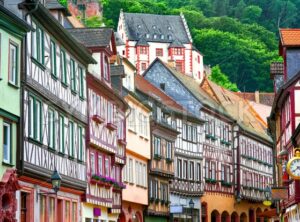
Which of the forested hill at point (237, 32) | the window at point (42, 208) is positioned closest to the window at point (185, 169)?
the window at point (42, 208)

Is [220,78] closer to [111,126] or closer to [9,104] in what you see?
[111,126]

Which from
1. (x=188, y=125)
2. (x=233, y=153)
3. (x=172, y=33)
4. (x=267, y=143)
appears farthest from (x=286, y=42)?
(x=172, y=33)

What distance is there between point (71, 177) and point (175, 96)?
3295cm

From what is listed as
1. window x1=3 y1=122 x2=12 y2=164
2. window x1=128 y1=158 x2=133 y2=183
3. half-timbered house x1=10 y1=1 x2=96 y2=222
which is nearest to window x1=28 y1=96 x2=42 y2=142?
half-timbered house x1=10 y1=1 x2=96 y2=222

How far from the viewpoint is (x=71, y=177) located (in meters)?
39.4

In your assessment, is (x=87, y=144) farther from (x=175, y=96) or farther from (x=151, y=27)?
(x=151, y=27)

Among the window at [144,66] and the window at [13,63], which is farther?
the window at [144,66]

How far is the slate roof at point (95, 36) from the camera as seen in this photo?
46.8 meters

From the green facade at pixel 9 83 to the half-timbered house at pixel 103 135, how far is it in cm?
1185

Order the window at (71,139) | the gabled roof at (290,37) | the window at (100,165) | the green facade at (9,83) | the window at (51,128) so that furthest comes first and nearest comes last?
the gabled roof at (290,37) → the window at (100,165) → the window at (71,139) → the window at (51,128) → the green facade at (9,83)

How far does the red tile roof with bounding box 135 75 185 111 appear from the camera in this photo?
65500mm

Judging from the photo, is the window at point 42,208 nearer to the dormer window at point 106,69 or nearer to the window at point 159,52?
the dormer window at point 106,69

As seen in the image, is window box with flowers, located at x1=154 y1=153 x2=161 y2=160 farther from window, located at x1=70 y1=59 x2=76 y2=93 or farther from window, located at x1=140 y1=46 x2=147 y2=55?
window, located at x1=140 y1=46 x2=147 y2=55

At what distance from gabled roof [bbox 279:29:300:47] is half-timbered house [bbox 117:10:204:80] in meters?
105
